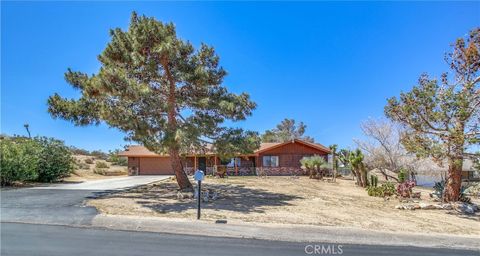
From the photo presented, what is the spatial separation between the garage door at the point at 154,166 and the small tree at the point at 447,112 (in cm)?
2672

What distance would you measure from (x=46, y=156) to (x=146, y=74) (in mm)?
12020

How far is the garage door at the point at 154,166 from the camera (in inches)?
1433

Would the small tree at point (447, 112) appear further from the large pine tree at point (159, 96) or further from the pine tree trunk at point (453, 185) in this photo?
the large pine tree at point (159, 96)

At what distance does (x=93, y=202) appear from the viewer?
12352mm

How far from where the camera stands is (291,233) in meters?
8.94

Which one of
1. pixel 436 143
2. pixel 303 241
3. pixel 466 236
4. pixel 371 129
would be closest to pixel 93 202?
pixel 303 241

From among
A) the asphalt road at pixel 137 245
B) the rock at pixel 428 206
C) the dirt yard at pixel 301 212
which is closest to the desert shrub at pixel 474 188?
the dirt yard at pixel 301 212

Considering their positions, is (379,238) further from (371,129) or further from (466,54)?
(371,129)

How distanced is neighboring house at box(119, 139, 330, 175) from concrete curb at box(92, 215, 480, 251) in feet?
80.5

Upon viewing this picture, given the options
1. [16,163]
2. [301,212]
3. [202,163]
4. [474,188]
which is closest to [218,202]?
[301,212]

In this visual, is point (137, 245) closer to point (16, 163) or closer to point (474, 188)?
point (16, 163)

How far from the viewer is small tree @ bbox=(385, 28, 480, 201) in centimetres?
1314

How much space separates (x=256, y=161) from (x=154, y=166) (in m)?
11.0

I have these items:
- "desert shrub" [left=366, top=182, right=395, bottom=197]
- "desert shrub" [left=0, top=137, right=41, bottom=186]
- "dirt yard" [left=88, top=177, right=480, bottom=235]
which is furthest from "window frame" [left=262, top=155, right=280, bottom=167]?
"desert shrub" [left=0, top=137, right=41, bottom=186]
